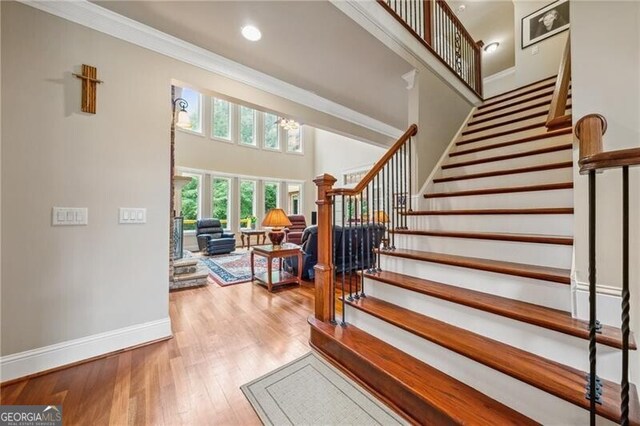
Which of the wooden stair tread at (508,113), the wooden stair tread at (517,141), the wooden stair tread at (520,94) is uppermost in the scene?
A: the wooden stair tread at (520,94)

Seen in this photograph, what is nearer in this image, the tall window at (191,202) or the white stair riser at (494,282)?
the white stair riser at (494,282)

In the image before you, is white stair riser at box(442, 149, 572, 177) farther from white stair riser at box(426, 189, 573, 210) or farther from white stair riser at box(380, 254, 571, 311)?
white stair riser at box(380, 254, 571, 311)

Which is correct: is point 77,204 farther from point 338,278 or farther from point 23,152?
point 338,278

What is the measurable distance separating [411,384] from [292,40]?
111 inches

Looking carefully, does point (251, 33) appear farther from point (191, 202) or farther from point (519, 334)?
point (191, 202)

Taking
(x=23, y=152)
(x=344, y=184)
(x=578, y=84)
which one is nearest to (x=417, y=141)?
(x=578, y=84)

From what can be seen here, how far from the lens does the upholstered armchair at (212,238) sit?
6410 millimetres

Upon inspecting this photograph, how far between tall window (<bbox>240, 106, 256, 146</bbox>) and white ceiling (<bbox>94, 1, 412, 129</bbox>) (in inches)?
231

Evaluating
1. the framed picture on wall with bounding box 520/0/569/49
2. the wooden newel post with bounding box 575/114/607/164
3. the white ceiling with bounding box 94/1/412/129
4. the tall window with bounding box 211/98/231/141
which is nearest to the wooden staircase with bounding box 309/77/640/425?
the wooden newel post with bounding box 575/114/607/164

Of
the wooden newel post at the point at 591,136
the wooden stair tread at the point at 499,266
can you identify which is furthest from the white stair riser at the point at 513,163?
the wooden newel post at the point at 591,136

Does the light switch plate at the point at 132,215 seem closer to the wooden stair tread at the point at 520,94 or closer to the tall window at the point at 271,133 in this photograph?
the wooden stair tread at the point at 520,94

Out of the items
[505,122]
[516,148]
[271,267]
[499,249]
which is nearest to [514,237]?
[499,249]

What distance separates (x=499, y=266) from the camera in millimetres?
1627

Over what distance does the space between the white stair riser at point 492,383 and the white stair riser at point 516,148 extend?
7.55 feet
